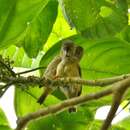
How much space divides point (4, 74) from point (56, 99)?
37cm

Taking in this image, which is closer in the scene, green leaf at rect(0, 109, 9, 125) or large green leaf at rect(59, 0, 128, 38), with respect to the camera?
large green leaf at rect(59, 0, 128, 38)

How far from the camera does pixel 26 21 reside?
3.53ft

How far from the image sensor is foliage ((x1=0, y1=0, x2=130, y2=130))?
1.03 m

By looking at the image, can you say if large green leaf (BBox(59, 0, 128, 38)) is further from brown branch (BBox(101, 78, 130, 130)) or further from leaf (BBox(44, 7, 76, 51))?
brown branch (BBox(101, 78, 130, 130))

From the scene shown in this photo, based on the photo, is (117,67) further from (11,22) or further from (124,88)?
(124,88)

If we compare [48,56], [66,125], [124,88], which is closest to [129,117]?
[66,125]

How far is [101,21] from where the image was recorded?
1.05 metres

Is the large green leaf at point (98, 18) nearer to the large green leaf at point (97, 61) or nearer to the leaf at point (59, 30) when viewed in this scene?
the large green leaf at point (97, 61)

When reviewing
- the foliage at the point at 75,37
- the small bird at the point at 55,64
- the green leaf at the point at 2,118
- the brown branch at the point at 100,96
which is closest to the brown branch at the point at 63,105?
the brown branch at the point at 100,96

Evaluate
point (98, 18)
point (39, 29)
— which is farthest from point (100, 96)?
point (39, 29)

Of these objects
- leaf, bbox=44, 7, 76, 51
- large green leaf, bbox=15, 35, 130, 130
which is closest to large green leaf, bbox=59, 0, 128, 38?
large green leaf, bbox=15, 35, 130, 130

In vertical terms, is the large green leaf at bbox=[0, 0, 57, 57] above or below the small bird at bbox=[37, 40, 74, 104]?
above

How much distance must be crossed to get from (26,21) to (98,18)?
6.8 inches

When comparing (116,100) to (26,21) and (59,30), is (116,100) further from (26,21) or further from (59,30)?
(59,30)
